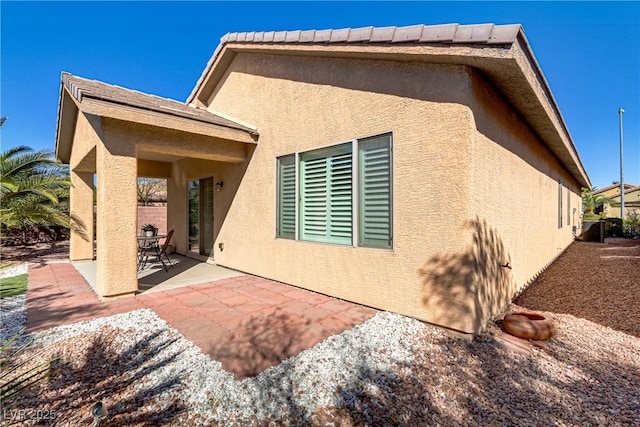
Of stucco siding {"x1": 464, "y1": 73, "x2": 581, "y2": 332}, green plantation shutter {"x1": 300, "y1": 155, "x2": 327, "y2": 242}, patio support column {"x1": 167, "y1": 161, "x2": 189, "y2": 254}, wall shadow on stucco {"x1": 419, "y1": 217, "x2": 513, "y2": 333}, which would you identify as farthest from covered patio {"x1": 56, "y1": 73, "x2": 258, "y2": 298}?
wall shadow on stucco {"x1": 419, "y1": 217, "x2": 513, "y2": 333}

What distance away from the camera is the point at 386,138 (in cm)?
595

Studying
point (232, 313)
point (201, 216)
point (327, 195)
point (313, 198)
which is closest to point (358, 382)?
point (232, 313)

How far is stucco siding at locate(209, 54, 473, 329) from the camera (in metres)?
5.01

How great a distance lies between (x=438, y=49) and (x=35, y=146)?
18603mm

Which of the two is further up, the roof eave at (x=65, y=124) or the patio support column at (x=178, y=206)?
the roof eave at (x=65, y=124)

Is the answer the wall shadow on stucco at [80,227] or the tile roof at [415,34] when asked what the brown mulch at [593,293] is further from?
the wall shadow on stucco at [80,227]

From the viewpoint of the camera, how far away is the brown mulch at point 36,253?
502 inches

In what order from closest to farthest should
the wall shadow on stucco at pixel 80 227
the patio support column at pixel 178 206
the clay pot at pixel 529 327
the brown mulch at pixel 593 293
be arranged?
1. the clay pot at pixel 529 327
2. the brown mulch at pixel 593 293
3. the wall shadow on stucco at pixel 80 227
4. the patio support column at pixel 178 206

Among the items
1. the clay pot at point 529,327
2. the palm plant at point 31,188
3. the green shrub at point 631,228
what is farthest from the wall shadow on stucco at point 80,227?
the green shrub at point 631,228

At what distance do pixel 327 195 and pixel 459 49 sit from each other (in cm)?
399

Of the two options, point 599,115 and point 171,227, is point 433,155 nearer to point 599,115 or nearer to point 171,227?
point 171,227

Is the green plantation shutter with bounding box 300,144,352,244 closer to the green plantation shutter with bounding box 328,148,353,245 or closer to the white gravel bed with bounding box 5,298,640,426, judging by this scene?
the green plantation shutter with bounding box 328,148,353,245

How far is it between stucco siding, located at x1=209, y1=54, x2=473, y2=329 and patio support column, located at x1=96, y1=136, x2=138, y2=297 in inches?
134

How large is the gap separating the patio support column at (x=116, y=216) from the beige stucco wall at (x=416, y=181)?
3.40 metres
